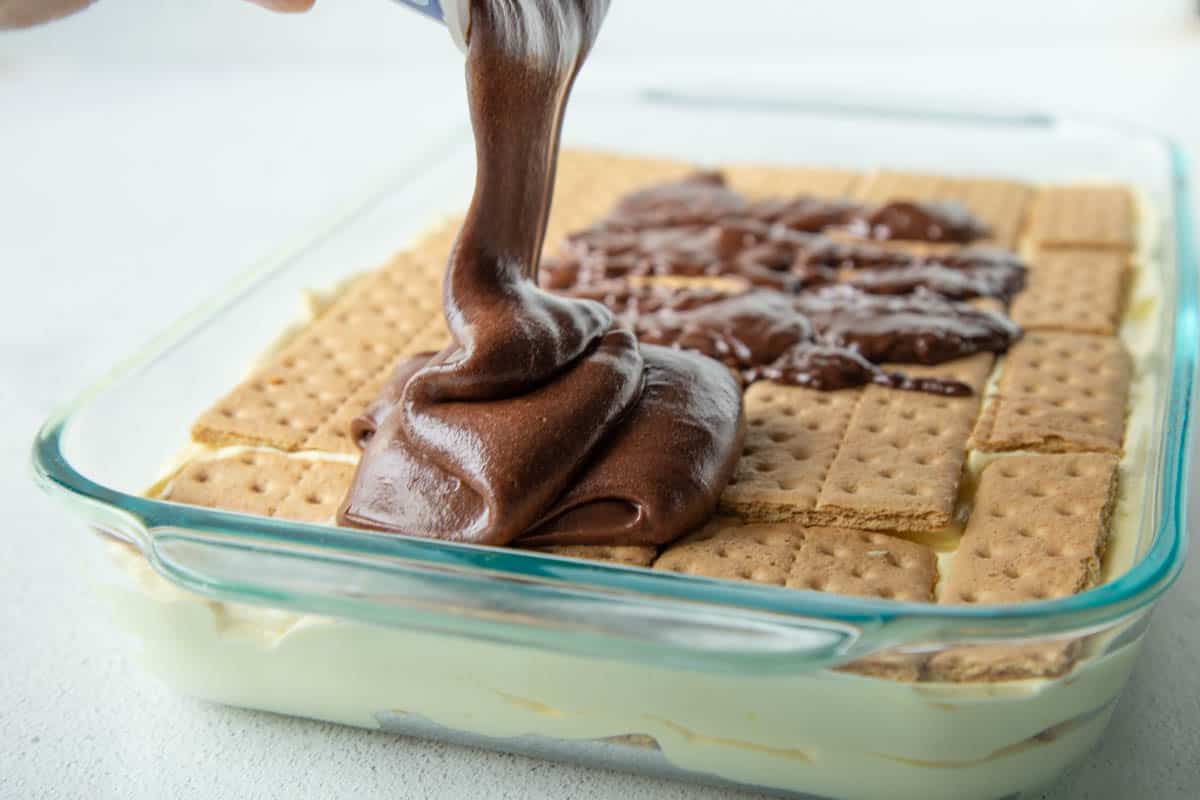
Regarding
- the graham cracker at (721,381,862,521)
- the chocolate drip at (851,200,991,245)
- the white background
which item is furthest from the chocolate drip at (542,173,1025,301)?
the white background

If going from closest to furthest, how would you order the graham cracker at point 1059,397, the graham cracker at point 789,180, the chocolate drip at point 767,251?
the graham cracker at point 1059,397 → the chocolate drip at point 767,251 → the graham cracker at point 789,180

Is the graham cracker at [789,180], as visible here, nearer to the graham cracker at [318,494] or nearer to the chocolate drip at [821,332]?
the chocolate drip at [821,332]

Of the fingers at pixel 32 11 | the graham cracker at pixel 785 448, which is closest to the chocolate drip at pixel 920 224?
the graham cracker at pixel 785 448

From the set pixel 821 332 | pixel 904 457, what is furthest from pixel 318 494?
pixel 821 332

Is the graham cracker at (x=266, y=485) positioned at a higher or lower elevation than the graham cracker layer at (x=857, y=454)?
lower

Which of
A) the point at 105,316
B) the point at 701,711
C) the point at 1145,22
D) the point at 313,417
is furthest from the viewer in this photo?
the point at 1145,22

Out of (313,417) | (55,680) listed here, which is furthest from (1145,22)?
(55,680)

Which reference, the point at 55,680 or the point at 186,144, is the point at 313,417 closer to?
the point at 55,680
